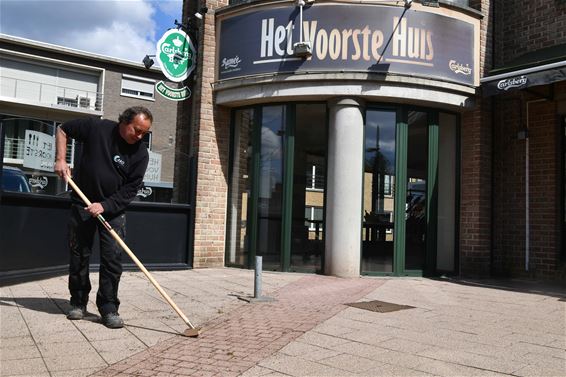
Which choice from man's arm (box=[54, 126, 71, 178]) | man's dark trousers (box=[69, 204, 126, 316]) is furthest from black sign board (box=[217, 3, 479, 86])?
man's dark trousers (box=[69, 204, 126, 316])

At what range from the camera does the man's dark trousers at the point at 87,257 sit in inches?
187

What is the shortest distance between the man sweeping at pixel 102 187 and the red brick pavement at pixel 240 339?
0.90 meters

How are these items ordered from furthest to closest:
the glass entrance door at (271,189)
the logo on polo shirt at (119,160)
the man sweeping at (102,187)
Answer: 1. the glass entrance door at (271,189)
2. the logo on polo shirt at (119,160)
3. the man sweeping at (102,187)

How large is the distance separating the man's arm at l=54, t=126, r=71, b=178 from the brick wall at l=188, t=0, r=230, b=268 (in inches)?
179

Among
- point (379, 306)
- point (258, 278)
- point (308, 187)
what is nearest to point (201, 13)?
point (308, 187)

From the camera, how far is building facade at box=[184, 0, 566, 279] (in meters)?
8.53

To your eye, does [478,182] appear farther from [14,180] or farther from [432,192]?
[14,180]

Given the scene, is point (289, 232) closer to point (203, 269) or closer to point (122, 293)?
point (203, 269)

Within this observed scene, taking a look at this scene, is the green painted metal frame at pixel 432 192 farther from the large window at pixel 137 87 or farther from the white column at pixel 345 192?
the large window at pixel 137 87

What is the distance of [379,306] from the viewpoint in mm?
6184

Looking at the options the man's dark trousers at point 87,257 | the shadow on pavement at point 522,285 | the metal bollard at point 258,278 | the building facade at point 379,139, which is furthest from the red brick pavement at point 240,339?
the shadow on pavement at point 522,285

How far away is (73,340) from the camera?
4230mm

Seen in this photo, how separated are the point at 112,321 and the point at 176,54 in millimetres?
6113

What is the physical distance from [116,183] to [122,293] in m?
2.12
